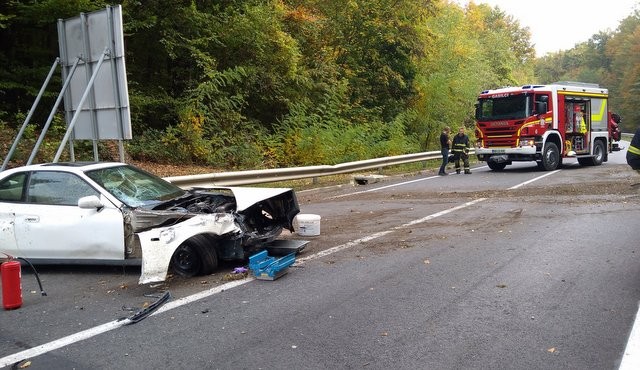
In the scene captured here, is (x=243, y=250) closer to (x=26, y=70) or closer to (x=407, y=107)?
(x=26, y=70)

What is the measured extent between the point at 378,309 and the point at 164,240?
7.52 ft

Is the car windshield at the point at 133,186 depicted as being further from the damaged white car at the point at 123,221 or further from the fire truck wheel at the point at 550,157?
the fire truck wheel at the point at 550,157

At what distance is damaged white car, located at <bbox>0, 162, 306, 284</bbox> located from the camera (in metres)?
5.88

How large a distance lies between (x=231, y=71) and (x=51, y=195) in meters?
13.5

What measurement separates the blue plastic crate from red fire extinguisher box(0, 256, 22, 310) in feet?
7.35

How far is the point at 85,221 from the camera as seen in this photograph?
6.13 metres

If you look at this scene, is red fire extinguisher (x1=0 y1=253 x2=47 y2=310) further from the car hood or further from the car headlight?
the car headlight

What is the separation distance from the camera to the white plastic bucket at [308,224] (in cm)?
781

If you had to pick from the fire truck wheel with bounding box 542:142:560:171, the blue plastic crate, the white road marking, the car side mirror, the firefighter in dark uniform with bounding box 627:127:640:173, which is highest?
the firefighter in dark uniform with bounding box 627:127:640:173

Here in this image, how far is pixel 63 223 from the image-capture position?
6.20 metres

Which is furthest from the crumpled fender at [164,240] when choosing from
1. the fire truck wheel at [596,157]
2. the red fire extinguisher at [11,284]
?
the fire truck wheel at [596,157]

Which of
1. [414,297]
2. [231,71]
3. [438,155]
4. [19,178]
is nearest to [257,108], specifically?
[231,71]

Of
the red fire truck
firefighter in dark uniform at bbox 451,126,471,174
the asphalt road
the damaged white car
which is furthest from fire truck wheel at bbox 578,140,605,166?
the damaged white car

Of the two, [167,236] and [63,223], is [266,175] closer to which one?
[63,223]
